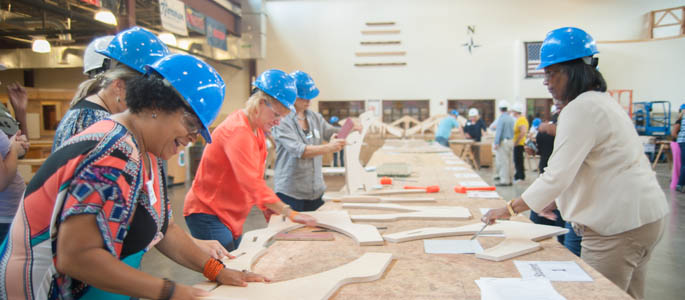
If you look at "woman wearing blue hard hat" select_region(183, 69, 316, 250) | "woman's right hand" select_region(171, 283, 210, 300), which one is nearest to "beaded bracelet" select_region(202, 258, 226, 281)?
"woman's right hand" select_region(171, 283, 210, 300)

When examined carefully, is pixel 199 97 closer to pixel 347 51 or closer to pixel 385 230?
pixel 385 230

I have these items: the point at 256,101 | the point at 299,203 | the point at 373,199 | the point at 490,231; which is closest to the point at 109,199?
the point at 256,101

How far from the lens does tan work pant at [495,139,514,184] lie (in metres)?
8.33

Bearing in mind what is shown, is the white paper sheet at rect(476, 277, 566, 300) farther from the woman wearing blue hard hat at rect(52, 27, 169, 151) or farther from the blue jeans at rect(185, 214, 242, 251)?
the woman wearing blue hard hat at rect(52, 27, 169, 151)

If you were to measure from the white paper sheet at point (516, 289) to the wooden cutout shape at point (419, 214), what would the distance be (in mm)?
929

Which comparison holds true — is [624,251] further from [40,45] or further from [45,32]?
[40,45]

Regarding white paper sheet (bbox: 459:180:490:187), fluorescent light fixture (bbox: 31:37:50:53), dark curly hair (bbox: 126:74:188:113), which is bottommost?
white paper sheet (bbox: 459:180:490:187)

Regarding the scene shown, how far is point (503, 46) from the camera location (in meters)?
13.1

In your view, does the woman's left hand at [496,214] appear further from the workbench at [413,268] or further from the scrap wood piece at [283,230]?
the scrap wood piece at [283,230]

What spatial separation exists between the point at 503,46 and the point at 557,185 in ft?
41.3

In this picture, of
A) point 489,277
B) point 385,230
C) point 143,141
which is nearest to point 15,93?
point 143,141

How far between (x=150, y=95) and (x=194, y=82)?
0.11 m

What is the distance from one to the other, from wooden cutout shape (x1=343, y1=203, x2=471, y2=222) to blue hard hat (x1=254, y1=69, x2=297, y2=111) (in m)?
0.76

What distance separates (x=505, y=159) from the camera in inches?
328
